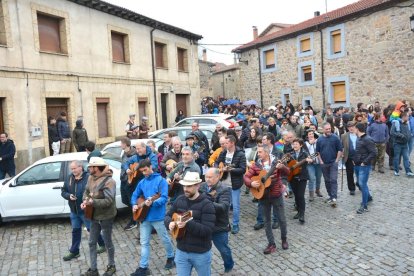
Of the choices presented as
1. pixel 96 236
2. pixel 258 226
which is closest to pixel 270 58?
pixel 258 226

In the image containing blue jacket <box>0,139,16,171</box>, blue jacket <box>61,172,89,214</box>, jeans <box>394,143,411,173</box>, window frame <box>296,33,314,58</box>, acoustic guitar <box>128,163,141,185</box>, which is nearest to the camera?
blue jacket <box>61,172,89,214</box>

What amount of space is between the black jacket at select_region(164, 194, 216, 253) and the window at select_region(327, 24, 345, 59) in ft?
68.4

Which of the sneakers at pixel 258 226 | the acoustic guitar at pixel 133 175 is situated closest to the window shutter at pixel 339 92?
the sneakers at pixel 258 226

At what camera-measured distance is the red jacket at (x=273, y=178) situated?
19.6ft

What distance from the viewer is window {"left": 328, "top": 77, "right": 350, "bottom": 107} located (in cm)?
2238

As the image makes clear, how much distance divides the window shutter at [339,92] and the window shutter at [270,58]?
5.84 metres

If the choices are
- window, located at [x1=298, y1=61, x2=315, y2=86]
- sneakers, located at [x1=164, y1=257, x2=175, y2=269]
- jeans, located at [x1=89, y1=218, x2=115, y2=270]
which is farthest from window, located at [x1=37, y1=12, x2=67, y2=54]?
window, located at [x1=298, y1=61, x2=315, y2=86]

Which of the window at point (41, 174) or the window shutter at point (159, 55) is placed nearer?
the window at point (41, 174)

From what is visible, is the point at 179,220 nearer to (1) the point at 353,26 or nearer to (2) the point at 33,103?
(2) the point at 33,103

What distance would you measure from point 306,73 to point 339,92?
304 centimetres

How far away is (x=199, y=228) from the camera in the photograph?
12.9ft

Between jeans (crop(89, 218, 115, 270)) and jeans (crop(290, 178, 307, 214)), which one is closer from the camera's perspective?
jeans (crop(89, 218, 115, 270))

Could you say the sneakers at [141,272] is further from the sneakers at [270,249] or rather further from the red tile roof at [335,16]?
the red tile roof at [335,16]

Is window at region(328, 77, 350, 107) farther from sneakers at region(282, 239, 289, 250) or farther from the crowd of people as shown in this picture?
sneakers at region(282, 239, 289, 250)
